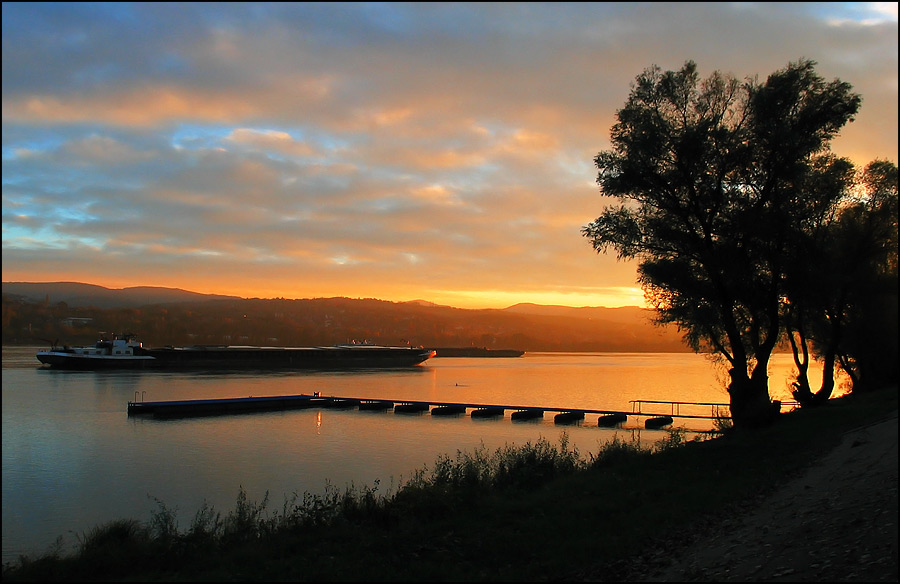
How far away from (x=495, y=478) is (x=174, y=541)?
8050 millimetres

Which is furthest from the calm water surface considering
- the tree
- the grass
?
the tree

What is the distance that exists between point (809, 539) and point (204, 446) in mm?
30413

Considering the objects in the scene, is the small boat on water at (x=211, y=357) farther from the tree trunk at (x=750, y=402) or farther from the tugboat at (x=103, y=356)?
the tree trunk at (x=750, y=402)

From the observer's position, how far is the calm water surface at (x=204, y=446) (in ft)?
65.2

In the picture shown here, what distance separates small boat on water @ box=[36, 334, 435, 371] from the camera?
3964 inches

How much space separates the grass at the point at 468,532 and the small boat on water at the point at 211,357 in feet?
317

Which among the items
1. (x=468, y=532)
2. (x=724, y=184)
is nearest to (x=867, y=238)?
(x=724, y=184)

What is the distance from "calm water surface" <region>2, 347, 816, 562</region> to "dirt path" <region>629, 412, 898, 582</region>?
476 inches

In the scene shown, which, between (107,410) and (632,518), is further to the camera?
(107,410)

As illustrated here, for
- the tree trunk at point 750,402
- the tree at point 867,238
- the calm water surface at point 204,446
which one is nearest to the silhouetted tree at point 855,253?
the tree at point 867,238

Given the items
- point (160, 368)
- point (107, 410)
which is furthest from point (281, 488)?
point (160, 368)

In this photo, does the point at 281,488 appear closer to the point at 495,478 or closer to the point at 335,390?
the point at 495,478

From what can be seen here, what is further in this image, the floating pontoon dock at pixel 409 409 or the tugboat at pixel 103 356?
the tugboat at pixel 103 356

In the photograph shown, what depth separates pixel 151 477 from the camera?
2462 centimetres
